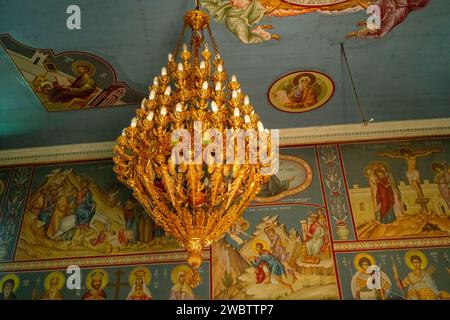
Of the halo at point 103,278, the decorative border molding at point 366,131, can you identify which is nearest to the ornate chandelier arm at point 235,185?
the halo at point 103,278

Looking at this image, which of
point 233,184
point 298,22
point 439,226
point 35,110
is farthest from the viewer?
point 35,110

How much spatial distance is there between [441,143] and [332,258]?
3.21 metres

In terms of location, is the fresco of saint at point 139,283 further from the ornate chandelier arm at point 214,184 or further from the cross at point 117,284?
the ornate chandelier arm at point 214,184

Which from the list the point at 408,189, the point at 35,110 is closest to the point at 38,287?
the point at 35,110

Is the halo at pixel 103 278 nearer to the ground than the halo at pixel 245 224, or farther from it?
nearer to the ground

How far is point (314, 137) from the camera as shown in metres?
8.03

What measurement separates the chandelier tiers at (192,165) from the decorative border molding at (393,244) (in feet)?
9.88

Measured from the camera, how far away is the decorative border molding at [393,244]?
680 cm

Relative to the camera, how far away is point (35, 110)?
748 cm

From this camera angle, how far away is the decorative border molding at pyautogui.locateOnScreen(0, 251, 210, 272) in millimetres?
7031

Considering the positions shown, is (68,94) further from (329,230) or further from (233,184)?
(329,230)

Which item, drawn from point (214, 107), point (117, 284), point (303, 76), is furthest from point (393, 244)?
point (117, 284)

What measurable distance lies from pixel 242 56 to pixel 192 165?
3040 mm

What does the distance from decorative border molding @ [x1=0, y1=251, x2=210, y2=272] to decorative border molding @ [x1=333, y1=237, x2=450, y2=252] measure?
7.60 ft
